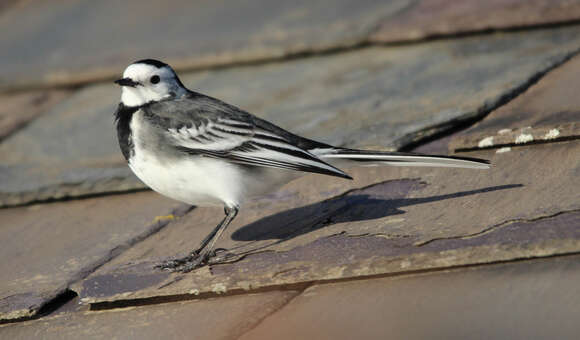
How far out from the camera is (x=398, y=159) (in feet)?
15.8

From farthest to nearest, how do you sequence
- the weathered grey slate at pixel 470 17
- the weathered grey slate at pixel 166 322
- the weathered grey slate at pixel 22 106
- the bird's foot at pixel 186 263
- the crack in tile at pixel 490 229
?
the weathered grey slate at pixel 22 106 < the weathered grey slate at pixel 470 17 < the bird's foot at pixel 186 263 < the crack in tile at pixel 490 229 < the weathered grey slate at pixel 166 322

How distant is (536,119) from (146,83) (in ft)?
8.10

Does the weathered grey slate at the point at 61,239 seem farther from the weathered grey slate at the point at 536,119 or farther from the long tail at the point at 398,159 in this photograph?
the weathered grey slate at the point at 536,119

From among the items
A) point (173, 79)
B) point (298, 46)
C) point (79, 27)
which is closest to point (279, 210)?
point (173, 79)

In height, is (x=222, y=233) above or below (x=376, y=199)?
below

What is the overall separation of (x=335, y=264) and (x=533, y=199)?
110 centimetres

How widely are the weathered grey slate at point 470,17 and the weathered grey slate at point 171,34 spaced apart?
0.30 meters

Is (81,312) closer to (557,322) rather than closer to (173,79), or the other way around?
(173,79)

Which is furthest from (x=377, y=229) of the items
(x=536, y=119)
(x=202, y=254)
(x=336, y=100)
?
(x=336, y=100)

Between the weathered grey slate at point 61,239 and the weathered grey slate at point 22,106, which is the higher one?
the weathered grey slate at point 22,106

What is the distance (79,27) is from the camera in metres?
10.8

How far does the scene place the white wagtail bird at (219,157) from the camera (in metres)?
4.80

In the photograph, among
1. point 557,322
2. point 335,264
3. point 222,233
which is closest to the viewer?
point 557,322

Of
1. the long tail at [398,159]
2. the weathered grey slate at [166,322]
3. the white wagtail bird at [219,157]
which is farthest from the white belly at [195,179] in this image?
the weathered grey slate at [166,322]
